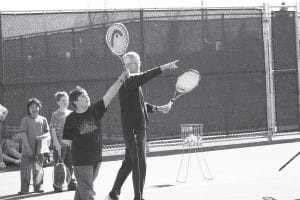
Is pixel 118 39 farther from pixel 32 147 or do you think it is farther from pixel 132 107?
pixel 32 147

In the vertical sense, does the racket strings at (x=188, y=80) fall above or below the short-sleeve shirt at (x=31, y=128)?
above

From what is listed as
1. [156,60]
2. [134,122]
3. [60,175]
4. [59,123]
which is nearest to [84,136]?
[134,122]

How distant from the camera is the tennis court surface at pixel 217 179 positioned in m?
8.63

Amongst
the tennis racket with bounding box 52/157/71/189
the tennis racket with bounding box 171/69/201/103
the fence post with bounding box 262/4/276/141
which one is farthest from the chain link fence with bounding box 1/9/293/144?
the tennis racket with bounding box 171/69/201/103

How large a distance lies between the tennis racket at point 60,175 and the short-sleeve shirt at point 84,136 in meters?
2.13

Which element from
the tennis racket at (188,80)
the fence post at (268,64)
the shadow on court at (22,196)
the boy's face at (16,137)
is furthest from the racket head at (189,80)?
the fence post at (268,64)

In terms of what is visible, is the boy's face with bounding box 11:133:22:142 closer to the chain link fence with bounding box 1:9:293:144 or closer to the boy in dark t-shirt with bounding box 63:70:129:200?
the chain link fence with bounding box 1:9:293:144

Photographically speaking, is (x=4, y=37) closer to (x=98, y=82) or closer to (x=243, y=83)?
(x=98, y=82)

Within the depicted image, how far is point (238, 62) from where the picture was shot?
14.2 metres

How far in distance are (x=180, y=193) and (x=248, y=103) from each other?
5990 millimetres

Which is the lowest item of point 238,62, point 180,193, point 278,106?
point 180,193

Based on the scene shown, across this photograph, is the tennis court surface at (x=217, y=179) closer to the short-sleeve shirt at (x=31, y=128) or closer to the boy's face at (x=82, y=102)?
the short-sleeve shirt at (x=31, y=128)

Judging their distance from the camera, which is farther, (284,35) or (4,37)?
(284,35)

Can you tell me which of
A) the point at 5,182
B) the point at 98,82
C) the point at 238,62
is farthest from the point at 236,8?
the point at 5,182
